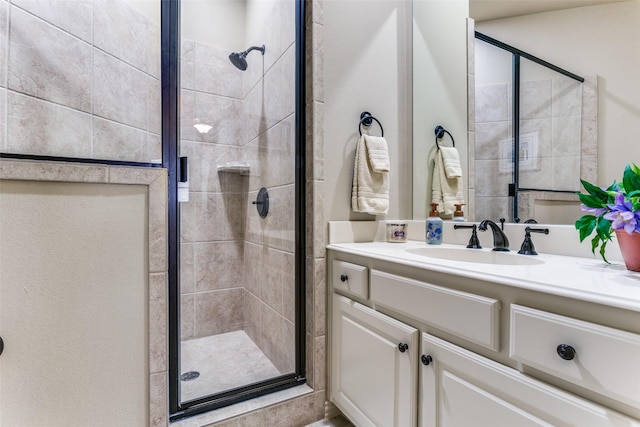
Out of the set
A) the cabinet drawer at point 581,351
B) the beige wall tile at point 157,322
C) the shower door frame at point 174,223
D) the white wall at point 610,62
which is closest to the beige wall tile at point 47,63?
the shower door frame at point 174,223

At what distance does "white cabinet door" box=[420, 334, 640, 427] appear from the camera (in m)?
0.61

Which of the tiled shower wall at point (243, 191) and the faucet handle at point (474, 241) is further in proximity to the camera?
the tiled shower wall at point (243, 191)

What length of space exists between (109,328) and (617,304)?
1360 mm

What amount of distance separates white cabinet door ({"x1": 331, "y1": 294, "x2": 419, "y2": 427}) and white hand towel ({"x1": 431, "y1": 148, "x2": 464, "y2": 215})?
72 cm

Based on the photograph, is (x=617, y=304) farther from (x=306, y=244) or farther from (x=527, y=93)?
(x=306, y=244)

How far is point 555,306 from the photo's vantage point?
0.64 metres

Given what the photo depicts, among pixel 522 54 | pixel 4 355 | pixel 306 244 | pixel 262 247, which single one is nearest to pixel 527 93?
pixel 522 54

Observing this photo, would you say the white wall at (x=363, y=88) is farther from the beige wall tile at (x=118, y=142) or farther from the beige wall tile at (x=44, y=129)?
the beige wall tile at (x=44, y=129)

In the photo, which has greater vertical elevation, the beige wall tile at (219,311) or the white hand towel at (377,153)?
the white hand towel at (377,153)

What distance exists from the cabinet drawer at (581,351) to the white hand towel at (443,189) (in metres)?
0.91

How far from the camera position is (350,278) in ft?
4.17

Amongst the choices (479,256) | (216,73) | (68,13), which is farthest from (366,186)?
(68,13)

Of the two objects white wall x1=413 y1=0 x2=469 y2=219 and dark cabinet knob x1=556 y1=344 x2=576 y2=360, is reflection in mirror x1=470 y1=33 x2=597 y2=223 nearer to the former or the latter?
white wall x1=413 y1=0 x2=469 y2=219

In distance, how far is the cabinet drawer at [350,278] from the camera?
3.90ft
